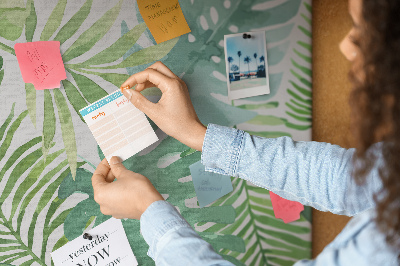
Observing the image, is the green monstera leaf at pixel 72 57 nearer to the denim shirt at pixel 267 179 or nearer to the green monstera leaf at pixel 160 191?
the green monstera leaf at pixel 160 191

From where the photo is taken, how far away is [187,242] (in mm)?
506

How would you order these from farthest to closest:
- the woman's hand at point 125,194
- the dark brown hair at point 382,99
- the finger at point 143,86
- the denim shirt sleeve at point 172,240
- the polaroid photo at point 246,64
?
the polaroid photo at point 246,64, the finger at point 143,86, the woman's hand at point 125,194, the denim shirt sleeve at point 172,240, the dark brown hair at point 382,99

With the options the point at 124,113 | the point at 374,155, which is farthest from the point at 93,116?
the point at 374,155

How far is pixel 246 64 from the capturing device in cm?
85

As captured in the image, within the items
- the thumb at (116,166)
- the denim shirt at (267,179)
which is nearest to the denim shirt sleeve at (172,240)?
the denim shirt at (267,179)

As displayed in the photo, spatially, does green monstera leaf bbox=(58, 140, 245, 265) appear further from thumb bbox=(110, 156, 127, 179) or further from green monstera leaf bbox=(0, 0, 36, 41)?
green monstera leaf bbox=(0, 0, 36, 41)

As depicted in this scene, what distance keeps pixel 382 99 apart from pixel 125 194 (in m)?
0.45

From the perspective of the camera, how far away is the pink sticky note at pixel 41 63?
2.19 ft

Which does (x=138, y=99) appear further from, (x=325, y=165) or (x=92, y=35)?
(x=325, y=165)

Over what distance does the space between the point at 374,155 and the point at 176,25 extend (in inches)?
20.3

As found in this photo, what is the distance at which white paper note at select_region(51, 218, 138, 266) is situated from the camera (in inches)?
28.8

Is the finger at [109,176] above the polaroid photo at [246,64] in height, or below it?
below

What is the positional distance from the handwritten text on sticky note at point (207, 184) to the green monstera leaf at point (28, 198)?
27 cm

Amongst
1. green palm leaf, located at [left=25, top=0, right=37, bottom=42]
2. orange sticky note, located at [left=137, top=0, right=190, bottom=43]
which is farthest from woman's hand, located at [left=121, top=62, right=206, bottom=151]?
green palm leaf, located at [left=25, top=0, right=37, bottom=42]
